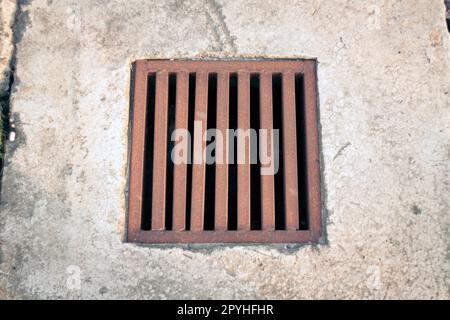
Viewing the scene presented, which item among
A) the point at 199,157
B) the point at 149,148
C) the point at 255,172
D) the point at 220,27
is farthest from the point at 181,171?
the point at 220,27

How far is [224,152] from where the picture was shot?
81.6 inches

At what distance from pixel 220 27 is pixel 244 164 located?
703mm

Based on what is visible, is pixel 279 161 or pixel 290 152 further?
pixel 279 161

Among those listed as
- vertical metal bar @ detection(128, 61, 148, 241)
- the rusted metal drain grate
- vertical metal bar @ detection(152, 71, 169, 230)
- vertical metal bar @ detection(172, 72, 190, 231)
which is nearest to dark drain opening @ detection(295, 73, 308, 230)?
the rusted metal drain grate

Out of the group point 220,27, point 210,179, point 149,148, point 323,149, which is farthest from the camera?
point 210,179

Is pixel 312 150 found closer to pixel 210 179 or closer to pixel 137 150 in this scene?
pixel 210 179

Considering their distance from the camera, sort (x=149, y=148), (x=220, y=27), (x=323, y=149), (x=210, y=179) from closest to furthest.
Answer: (x=323, y=149)
(x=220, y=27)
(x=149, y=148)
(x=210, y=179)

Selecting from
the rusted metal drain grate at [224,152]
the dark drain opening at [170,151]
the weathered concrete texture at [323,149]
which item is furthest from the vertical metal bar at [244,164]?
the dark drain opening at [170,151]

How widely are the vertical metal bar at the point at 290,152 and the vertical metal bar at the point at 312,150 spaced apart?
62 mm

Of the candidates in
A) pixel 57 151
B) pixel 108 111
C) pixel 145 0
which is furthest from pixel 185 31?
pixel 57 151

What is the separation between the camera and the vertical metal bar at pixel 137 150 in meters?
2.01

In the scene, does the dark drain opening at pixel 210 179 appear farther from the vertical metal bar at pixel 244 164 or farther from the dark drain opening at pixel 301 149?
the dark drain opening at pixel 301 149
